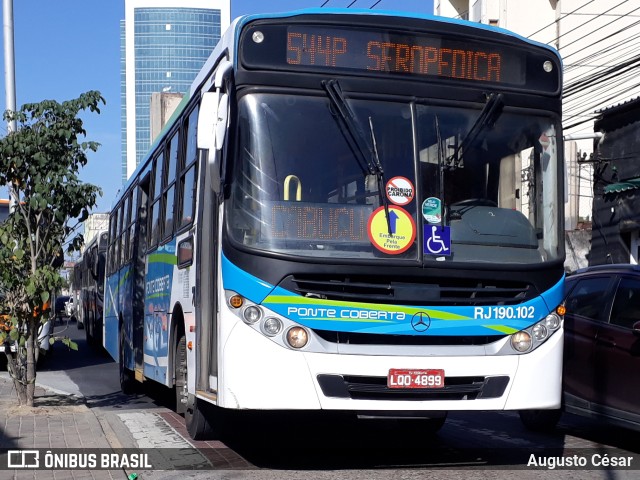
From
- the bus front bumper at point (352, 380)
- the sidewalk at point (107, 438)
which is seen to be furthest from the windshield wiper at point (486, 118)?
the sidewalk at point (107, 438)

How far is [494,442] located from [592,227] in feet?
54.0

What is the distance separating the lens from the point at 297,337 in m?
6.62

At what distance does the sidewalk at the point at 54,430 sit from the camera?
7645 mm

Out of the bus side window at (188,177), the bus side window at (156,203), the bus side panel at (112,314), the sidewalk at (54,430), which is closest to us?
the sidewalk at (54,430)

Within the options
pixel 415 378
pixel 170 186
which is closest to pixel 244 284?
pixel 415 378

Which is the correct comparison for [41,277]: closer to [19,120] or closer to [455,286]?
[19,120]

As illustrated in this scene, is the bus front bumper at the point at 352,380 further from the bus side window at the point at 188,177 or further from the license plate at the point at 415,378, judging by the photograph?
the bus side window at the point at 188,177

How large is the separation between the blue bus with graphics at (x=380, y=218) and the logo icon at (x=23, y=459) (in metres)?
1.60

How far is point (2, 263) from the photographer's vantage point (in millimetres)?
11594

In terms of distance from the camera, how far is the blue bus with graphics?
21.9 feet

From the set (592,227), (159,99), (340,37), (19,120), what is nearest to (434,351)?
(340,37)

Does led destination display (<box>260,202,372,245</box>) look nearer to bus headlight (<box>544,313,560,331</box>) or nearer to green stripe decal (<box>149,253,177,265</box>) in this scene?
bus headlight (<box>544,313,560,331</box>)

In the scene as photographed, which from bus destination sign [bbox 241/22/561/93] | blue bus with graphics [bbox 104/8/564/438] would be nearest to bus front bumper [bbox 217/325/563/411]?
blue bus with graphics [bbox 104/8/564/438]

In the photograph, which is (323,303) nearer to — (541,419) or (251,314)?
(251,314)
